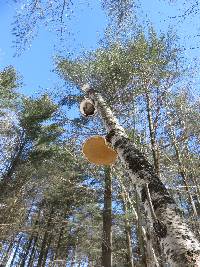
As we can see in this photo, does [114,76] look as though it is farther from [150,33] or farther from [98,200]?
[98,200]

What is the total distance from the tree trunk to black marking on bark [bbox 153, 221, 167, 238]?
876cm

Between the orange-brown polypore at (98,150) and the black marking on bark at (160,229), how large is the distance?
2079mm

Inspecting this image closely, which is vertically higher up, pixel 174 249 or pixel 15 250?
pixel 15 250

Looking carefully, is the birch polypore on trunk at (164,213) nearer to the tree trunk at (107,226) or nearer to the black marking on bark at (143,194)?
the black marking on bark at (143,194)

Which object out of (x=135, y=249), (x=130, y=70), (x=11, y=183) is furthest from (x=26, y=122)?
(x=135, y=249)

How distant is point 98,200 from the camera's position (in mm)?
14562

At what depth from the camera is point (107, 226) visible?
11.7 meters

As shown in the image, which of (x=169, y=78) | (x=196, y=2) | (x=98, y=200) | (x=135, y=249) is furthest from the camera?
(x=135, y=249)

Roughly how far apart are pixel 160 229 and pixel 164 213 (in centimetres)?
13

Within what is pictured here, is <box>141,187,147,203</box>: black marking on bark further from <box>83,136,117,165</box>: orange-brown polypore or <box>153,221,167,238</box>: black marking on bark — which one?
<box>83,136,117,165</box>: orange-brown polypore

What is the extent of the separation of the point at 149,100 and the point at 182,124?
18.8ft

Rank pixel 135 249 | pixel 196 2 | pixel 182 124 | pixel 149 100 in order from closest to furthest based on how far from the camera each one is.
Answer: pixel 196 2 < pixel 149 100 < pixel 182 124 < pixel 135 249

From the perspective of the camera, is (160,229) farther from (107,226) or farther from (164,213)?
(107,226)

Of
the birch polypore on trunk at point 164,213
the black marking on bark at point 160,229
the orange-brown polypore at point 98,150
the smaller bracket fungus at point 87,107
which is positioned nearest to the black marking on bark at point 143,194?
the birch polypore on trunk at point 164,213
